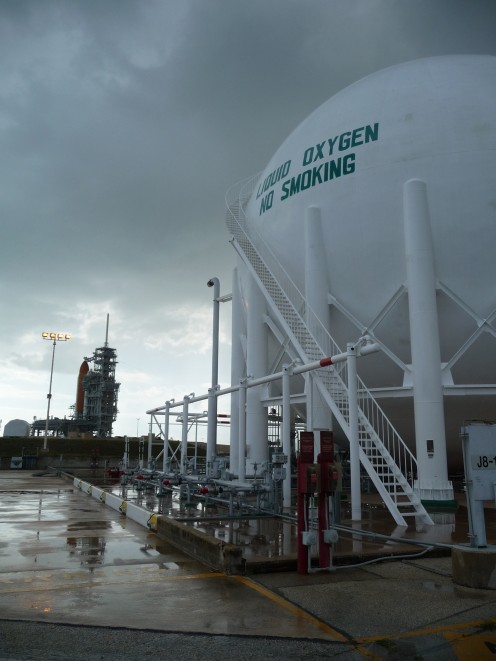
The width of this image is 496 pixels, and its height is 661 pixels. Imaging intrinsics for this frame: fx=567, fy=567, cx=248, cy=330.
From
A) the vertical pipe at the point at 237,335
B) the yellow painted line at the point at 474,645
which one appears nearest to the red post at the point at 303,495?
the yellow painted line at the point at 474,645

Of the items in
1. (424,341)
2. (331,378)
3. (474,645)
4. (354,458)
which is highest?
(424,341)

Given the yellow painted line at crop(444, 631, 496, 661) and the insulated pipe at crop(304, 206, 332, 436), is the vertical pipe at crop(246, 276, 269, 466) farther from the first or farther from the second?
the yellow painted line at crop(444, 631, 496, 661)

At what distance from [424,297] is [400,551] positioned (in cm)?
743

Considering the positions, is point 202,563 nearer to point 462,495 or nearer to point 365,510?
point 365,510

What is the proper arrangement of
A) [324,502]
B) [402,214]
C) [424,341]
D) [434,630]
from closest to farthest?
[434,630] → [324,502] → [424,341] → [402,214]

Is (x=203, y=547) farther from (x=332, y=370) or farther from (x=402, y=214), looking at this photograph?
(x=402, y=214)

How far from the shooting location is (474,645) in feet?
16.0

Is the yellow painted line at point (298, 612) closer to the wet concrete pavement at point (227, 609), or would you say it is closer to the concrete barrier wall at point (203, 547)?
the wet concrete pavement at point (227, 609)

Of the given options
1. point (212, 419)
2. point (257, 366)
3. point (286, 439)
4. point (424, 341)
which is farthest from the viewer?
point (212, 419)

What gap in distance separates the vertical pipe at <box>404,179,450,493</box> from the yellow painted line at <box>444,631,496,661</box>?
899 centimetres

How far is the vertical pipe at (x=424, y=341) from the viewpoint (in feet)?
45.5

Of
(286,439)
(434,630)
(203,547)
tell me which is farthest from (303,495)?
(286,439)

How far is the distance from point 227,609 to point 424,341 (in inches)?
387

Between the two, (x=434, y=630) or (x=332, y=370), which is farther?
(x=332, y=370)
